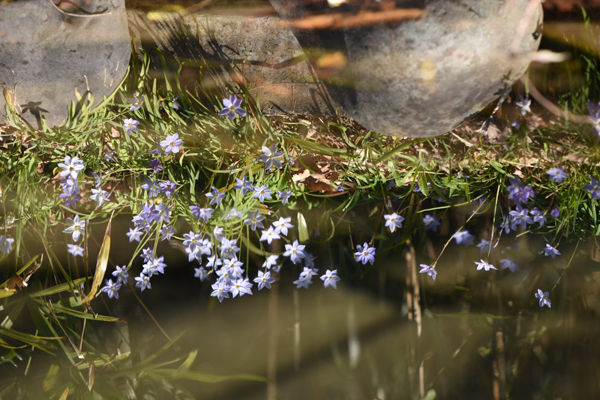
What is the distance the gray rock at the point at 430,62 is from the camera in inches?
33.8

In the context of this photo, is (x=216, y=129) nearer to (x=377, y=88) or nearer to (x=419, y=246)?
(x=377, y=88)

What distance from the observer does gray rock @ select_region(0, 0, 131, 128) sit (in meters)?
1.04

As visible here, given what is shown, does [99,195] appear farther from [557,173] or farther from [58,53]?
[557,173]

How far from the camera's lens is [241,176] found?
1280 millimetres

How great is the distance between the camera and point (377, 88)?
3.16 feet

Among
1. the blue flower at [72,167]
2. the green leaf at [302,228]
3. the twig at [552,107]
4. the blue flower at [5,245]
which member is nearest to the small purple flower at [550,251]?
the twig at [552,107]

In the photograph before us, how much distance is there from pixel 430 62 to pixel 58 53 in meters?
1.02

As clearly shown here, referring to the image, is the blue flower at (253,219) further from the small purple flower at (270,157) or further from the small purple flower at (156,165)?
the small purple flower at (156,165)

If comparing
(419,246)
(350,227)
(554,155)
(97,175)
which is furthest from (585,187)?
(97,175)

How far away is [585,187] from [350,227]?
77cm

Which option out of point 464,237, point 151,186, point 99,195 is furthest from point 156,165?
point 464,237

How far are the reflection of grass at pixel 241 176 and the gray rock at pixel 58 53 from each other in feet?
0.24

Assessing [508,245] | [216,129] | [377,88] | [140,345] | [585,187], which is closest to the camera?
[377,88]

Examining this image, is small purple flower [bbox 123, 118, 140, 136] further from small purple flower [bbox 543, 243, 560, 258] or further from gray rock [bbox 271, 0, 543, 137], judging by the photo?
small purple flower [bbox 543, 243, 560, 258]
